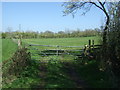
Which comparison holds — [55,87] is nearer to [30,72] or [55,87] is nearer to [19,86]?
[19,86]

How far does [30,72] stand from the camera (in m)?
11.1

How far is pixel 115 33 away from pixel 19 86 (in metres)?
5.21

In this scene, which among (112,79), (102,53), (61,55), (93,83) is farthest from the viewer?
(61,55)

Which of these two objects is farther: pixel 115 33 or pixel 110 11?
pixel 110 11

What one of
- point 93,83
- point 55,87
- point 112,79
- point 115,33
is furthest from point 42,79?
point 115,33

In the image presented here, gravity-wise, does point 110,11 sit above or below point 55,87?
above

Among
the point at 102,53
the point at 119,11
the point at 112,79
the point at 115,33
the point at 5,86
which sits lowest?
the point at 5,86

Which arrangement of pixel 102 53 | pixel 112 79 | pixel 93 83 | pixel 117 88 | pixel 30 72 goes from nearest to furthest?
pixel 117 88 → pixel 112 79 → pixel 93 83 → pixel 102 53 → pixel 30 72

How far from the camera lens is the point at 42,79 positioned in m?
10.0

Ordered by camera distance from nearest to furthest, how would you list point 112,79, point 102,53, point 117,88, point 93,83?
1. point 117,88
2. point 112,79
3. point 93,83
4. point 102,53

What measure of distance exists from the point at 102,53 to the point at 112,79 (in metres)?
2.30

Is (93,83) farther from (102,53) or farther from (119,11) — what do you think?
(119,11)

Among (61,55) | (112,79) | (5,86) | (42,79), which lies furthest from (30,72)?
(61,55)

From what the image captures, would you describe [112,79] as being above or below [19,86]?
above
